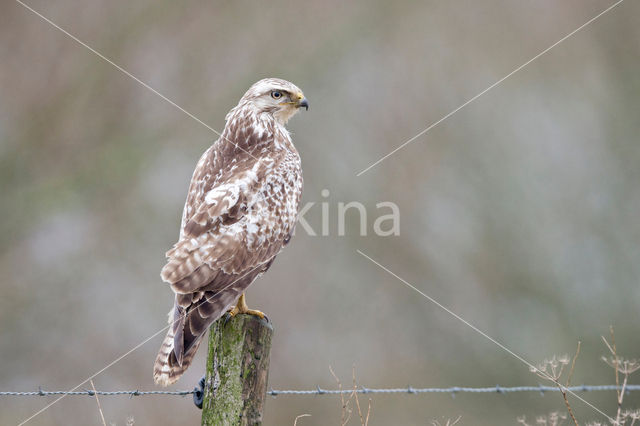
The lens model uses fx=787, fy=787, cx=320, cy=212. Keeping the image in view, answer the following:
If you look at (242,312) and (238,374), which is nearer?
(238,374)

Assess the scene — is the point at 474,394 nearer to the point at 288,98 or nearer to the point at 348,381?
the point at 348,381

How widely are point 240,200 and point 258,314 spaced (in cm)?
Answer: 68

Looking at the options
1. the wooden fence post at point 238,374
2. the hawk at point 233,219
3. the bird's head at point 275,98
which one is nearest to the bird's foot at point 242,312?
the hawk at point 233,219

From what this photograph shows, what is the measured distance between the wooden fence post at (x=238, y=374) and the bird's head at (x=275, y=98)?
5.76ft

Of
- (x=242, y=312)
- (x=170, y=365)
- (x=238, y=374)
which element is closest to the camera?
(x=238, y=374)

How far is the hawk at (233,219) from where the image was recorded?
11.7 feet

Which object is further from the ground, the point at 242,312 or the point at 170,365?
the point at 242,312

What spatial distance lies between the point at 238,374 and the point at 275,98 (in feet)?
6.74

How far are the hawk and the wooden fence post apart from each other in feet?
0.68

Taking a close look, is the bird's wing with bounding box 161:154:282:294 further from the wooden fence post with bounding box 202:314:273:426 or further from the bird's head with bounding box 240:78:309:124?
the bird's head with bounding box 240:78:309:124

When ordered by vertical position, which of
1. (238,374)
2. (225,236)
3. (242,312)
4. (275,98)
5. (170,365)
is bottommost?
(238,374)

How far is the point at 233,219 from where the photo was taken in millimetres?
3980

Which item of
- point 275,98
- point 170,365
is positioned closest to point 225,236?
point 170,365

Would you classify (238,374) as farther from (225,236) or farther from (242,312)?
(225,236)
